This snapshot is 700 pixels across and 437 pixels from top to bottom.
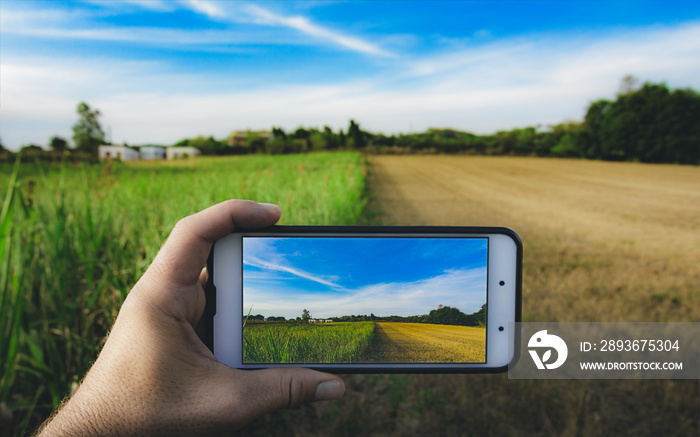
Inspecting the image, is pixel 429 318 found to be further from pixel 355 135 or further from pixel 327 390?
pixel 355 135

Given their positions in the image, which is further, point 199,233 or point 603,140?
point 603,140

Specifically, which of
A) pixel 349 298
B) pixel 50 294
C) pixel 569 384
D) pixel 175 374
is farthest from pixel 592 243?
pixel 175 374

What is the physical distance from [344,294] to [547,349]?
953mm

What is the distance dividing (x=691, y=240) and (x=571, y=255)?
3.78 m

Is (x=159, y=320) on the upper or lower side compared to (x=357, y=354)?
upper

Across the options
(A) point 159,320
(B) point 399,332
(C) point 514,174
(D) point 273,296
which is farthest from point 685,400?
(C) point 514,174

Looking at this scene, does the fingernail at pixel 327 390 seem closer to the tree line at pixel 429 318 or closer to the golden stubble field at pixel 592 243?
the tree line at pixel 429 318

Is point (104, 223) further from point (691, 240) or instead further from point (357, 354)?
point (691, 240)

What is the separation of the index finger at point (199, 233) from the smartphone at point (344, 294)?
48 millimetres

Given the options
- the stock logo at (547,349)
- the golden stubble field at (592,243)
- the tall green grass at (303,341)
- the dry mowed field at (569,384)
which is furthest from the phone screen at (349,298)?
the golden stubble field at (592,243)

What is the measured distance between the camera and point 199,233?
3.68ft

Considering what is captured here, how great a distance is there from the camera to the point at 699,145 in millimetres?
41844

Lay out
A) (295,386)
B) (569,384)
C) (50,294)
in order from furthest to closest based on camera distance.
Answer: (569,384)
(50,294)
(295,386)

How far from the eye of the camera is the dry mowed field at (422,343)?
47.8 inches
